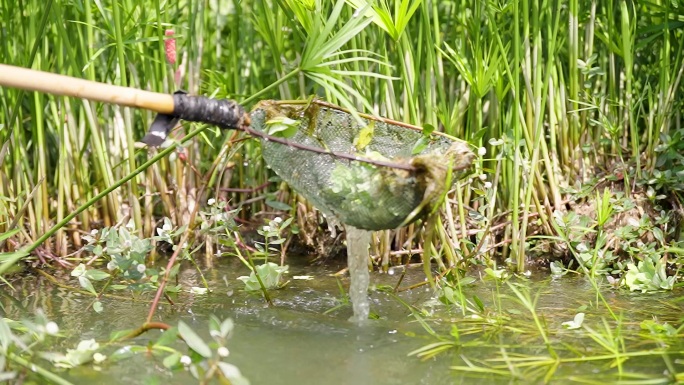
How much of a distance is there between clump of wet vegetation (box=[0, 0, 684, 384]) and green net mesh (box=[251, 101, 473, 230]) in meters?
0.15

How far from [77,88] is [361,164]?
686mm

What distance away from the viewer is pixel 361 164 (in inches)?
84.5

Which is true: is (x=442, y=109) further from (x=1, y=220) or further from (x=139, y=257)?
(x=1, y=220)

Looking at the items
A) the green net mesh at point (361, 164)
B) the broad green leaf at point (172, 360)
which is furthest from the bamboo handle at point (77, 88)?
the broad green leaf at point (172, 360)

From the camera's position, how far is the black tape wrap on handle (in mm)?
1922

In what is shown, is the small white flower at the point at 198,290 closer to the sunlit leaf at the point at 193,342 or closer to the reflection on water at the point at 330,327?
the reflection on water at the point at 330,327

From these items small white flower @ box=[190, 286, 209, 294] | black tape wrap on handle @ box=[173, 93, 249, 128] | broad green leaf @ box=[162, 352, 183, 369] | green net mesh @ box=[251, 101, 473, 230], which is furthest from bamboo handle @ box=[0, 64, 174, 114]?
small white flower @ box=[190, 286, 209, 294]

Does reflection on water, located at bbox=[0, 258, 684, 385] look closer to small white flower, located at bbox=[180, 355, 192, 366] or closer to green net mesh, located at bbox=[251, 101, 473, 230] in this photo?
small white flower, located at bbox=[180, 355, 192, 366]

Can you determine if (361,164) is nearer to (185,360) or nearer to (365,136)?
(365,136)

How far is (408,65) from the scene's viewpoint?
2.74m

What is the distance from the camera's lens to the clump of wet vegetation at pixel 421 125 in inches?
103

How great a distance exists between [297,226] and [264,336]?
0.81m

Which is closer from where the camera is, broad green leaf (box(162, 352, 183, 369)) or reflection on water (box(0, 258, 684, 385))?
broad green leaf (box(162, 352, 183, 369))

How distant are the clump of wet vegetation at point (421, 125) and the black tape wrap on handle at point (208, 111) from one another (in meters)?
0.52
